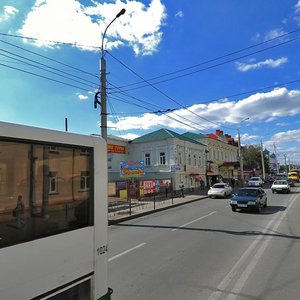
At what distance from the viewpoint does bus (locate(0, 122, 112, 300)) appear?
286 cm

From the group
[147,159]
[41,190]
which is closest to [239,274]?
[41,190]

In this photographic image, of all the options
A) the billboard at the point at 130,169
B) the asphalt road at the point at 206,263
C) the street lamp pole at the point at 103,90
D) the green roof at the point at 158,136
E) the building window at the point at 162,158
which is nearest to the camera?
the asphalt road at the point at 206,263

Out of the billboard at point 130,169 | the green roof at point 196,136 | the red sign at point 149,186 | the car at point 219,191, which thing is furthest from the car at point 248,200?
the green roof at point 196,136

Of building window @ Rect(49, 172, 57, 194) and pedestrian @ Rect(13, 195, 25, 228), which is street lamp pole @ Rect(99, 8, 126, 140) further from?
pedestrian @ Rect(13, 195, 25, 228)

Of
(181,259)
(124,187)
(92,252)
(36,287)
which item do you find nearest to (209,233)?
(181,259)

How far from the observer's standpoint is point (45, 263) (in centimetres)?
308

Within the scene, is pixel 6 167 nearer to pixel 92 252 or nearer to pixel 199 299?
pixel 92 252

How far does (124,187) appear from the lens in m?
33.3

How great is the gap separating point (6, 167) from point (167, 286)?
4.27 m

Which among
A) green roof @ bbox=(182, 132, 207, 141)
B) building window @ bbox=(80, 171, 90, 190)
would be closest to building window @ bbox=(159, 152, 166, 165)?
green roof @ bbox=(182, 132, 207, 141)

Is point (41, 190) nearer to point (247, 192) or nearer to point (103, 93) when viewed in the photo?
point (103, 93)

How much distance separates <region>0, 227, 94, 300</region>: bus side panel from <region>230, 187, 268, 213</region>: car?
1650 centimetres

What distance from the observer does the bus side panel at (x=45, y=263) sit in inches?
108

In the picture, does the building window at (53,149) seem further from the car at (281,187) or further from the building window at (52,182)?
the car at (281,187)
